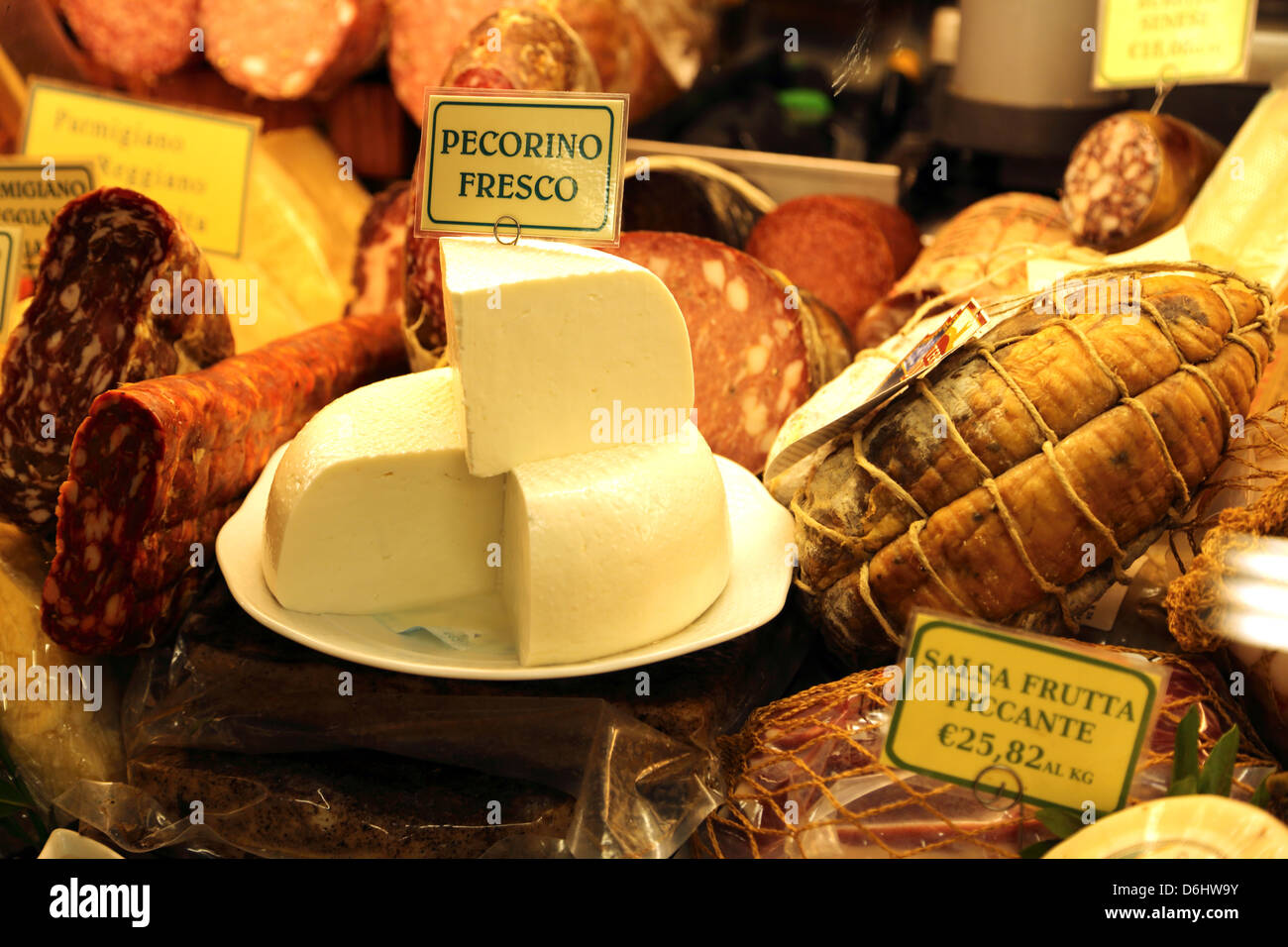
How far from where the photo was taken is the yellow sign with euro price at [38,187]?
1859 millimetres

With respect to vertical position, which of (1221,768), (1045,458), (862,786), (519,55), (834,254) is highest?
(519,55)

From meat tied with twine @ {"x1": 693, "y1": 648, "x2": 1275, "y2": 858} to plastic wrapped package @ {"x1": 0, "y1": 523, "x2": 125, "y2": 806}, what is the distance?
0.88 meters

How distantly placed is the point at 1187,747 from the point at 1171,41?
1411 mm

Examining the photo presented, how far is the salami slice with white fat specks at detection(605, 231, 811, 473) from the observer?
184 centimetres

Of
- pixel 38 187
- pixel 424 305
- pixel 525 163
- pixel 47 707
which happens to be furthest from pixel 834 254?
pixel 47 707

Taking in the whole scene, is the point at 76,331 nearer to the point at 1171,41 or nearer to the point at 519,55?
the point at 519,55

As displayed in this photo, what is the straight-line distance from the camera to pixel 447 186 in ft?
4.75

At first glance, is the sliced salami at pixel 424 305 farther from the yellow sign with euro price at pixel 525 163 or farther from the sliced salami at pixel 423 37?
the sliced salami at pixel 423 37

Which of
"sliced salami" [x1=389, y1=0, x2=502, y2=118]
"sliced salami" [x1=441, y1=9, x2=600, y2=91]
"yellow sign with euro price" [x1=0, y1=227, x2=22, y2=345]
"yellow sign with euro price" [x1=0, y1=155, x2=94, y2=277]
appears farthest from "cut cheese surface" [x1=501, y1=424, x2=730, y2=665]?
"sliced salami" [x1=389, y1=0, x2=502, y2=118]

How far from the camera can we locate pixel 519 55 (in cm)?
196

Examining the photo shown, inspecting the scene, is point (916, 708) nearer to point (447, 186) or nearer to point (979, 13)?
point (447, 186)

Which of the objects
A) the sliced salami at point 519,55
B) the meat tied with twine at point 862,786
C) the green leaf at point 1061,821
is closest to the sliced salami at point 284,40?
the sliced salami at point 519,55
